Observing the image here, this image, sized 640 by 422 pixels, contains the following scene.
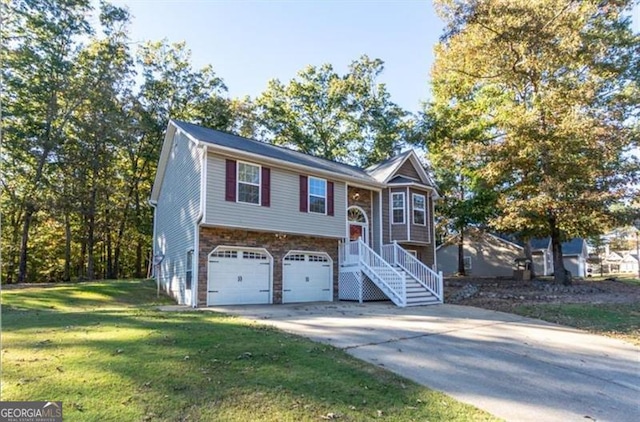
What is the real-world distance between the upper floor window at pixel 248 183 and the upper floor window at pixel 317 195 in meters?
2.34

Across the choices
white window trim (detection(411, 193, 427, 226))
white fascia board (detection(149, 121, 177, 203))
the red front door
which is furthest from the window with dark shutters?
white fascia board (detection(149, 121, 177, 203))

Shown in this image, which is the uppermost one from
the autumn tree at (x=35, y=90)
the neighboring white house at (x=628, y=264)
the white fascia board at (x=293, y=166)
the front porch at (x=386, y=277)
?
the autumn tree at (x=35, y=90)

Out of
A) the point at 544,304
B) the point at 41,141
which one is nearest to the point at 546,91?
the point at 544,304

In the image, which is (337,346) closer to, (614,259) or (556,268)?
(556,268)

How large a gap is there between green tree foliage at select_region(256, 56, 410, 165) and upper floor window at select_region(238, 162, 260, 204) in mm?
15686

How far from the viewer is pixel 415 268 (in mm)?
15703

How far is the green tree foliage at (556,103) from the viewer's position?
1476 centimetres

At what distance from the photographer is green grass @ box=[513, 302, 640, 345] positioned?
928cm

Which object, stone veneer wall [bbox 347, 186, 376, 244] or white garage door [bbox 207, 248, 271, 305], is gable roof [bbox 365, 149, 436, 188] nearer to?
stone veneer wall [bbox 347, 186, 376, 244]

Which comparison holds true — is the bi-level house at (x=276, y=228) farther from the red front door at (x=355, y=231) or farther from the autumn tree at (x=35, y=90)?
the autumn tree at (x=35, y=90)

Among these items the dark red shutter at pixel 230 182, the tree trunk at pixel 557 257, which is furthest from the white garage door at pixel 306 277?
the tree trunk at pixel 557 257

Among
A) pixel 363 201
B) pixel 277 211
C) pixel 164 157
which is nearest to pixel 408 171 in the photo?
pixel 363 201

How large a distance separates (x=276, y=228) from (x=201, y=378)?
9.26 meters

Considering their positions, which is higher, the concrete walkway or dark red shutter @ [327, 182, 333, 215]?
dark red shutter @ [327, 182, 333, 215]
